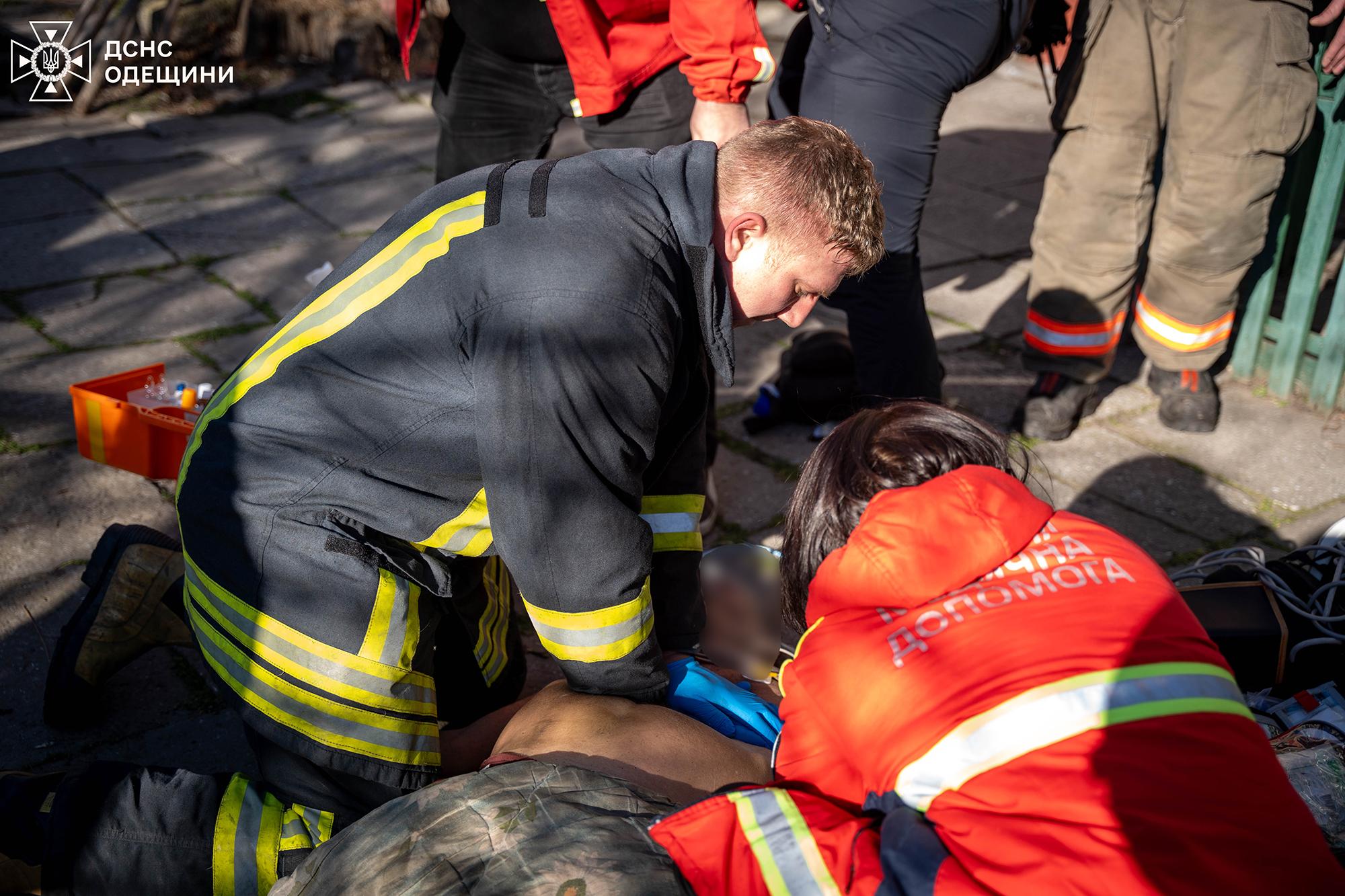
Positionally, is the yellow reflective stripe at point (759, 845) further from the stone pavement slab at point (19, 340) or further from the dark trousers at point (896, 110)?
the stone pavement slab at point (19, 340)

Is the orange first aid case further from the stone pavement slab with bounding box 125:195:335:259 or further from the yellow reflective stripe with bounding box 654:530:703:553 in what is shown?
the stone pavement slab with bounding box 125:195:335:259

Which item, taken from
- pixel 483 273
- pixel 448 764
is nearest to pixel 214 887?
pixel 448 764

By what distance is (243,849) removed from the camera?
1.75m

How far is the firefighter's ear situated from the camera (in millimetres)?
1754

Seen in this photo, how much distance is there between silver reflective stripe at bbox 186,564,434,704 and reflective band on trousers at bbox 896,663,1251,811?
0.90 meters

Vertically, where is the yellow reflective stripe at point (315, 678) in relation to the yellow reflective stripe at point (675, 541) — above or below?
below

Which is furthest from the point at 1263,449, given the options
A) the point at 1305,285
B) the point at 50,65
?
the point at 50,65

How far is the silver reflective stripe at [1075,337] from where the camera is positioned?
139 inches

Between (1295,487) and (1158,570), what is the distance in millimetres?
2203

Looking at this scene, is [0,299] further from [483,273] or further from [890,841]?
[890,841]

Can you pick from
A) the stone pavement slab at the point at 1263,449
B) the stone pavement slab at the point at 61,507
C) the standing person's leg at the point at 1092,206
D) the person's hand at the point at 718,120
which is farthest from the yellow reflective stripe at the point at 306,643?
the stone pavement slab at the point at 1263,449

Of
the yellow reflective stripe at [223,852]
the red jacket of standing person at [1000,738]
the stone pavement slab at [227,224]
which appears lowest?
the stone pavement slab at [227,224]

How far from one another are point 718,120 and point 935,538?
5.15 feet

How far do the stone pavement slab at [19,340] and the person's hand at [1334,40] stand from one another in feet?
13.2
